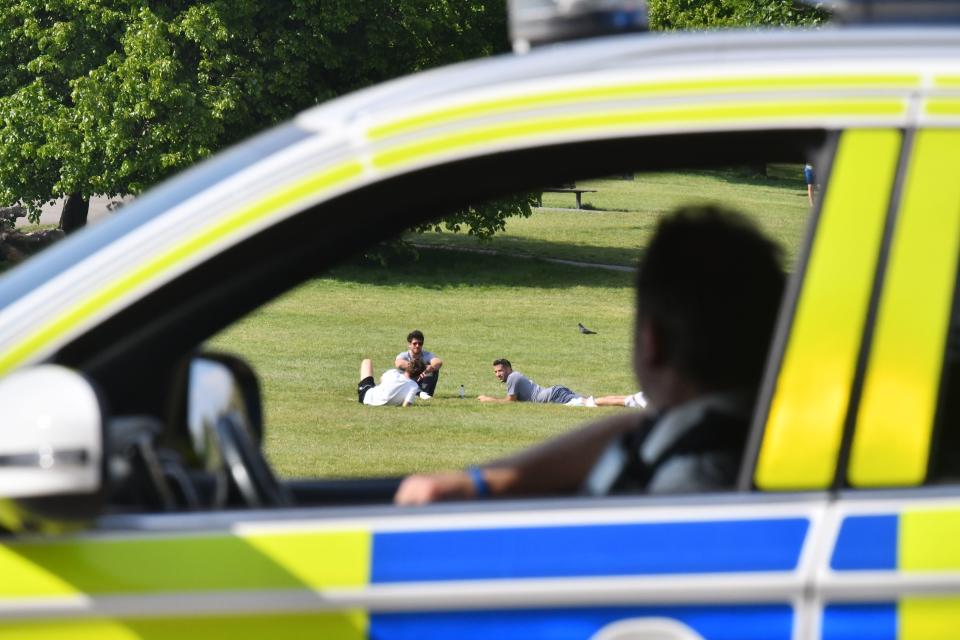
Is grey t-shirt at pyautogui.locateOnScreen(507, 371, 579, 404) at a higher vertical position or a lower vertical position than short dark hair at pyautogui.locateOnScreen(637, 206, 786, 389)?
higher

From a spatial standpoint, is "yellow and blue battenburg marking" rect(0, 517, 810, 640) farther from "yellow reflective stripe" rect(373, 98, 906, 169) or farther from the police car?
"yellow reflective stripe" rect(373, 98, 906, 169)

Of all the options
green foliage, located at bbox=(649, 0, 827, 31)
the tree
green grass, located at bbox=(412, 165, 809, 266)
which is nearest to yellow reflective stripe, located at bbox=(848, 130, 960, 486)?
green foliage, located at bbox=(649, 0, 827, 31)

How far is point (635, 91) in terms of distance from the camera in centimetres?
198

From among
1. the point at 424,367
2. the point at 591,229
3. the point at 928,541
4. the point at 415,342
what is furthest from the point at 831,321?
the point at 591,229

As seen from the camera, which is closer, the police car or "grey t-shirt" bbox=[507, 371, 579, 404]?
the police car

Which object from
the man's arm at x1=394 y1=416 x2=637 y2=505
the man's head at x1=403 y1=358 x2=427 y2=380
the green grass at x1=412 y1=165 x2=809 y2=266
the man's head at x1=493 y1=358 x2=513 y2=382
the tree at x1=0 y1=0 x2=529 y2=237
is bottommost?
the man's arm at x1=394 y1=416 x2=637 y2=505

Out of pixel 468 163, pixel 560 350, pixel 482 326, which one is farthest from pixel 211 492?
pixel 482 326

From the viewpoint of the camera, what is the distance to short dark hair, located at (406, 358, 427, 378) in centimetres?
1883

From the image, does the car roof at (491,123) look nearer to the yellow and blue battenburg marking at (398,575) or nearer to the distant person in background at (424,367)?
the yellow and blue battenburg marking at (398,575)

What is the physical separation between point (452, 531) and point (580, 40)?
770mm

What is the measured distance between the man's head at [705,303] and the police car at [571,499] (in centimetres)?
22

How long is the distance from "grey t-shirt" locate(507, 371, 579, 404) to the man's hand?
52.3 ft

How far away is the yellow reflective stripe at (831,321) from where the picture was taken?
189 cm

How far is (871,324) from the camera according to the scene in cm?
190
